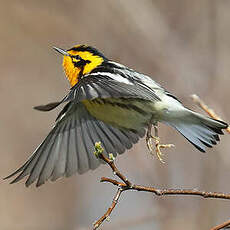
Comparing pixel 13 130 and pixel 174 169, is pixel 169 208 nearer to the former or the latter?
pixel 174 169

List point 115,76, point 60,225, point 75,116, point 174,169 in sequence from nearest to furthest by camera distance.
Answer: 1. point 115,76
2. point 75,116
3. point 174,169
4. point 60,225

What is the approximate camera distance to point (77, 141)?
2.21 m

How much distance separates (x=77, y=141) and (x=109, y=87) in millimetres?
545

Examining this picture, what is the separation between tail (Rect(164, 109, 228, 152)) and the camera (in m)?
1.96

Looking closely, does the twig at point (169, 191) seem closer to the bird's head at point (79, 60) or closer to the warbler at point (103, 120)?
the warbler at point (103, 120)

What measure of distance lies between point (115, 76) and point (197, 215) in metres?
1.13

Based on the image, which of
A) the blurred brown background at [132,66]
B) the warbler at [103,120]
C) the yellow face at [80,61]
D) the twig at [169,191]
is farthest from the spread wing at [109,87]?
the blurred brown background at [132,66]

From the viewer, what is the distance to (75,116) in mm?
2209

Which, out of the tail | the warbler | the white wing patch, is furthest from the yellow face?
the tail

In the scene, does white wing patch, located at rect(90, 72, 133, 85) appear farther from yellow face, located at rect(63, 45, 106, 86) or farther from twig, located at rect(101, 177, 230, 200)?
twig, located at rect(101, 177, 230, 200)

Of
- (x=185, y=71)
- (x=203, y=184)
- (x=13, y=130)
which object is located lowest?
(x=203, y=184)

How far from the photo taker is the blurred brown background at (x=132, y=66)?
2.85 metres

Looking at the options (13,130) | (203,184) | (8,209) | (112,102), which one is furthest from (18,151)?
(112,102)

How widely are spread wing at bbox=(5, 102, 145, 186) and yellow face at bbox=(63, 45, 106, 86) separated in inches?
5.9
